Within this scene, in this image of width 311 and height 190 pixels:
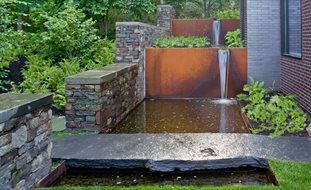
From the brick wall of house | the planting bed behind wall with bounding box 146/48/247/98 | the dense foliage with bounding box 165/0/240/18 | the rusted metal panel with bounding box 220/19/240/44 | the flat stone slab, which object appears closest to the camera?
the flat stone slab

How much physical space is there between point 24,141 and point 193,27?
34.7ft

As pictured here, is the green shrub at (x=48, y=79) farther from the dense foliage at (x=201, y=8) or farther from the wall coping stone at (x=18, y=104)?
the dense foliage at (x=201, y=8)

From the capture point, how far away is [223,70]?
8.25 m

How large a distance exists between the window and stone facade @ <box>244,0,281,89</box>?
337 mm

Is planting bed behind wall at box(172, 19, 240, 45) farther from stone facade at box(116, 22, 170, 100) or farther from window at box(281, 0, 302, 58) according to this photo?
stone facade at box(116, 22, 170, 100)

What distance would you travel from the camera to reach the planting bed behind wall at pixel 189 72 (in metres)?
8.32

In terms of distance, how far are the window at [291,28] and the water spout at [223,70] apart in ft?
4.03

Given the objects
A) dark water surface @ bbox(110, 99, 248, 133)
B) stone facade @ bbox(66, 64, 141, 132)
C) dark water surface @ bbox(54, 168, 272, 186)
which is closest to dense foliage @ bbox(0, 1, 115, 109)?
dark water surface @ bbox(110, 99, 248, 133)

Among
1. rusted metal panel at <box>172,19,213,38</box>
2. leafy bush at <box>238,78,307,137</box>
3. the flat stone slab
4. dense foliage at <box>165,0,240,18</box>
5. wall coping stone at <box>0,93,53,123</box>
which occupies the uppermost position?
dense foliage at <box>165,0,240,18</box>

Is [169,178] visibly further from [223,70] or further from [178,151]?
[223,70]

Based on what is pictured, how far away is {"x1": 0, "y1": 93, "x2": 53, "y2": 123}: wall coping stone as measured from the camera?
8.62 feet

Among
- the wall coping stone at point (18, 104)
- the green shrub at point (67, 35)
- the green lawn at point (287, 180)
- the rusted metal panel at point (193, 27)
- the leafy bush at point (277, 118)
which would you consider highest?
the rusted metal panel at point (193, 27)

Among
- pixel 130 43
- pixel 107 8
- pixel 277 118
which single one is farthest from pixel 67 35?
pixel 277 118

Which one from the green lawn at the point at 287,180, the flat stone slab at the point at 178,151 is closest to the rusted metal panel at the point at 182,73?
the flat stone slab at the point at 178,151
